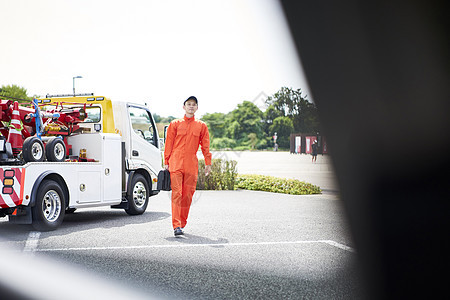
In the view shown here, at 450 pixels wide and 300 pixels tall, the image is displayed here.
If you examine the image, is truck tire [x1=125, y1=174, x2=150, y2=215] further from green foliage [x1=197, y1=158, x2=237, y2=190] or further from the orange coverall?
green foliage [x1=197, y1=158, x2=237, y2=190]

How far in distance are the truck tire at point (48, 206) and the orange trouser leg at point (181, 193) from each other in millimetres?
2026

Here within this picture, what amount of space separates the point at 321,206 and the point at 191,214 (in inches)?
139

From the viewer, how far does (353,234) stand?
8.30 m

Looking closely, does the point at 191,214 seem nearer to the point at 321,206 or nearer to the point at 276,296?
the point at 321,206

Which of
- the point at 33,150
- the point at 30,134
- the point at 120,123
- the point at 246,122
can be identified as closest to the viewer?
the point at 33,150

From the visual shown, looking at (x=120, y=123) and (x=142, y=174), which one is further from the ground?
(x=120, y=123)

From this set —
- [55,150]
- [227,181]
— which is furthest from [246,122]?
[55,150]

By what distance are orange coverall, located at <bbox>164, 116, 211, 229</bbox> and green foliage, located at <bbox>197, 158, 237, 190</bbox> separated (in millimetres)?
9459

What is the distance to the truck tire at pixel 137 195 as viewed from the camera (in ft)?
33.4

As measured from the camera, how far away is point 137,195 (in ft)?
34.3

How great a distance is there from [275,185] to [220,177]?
6.24 ft

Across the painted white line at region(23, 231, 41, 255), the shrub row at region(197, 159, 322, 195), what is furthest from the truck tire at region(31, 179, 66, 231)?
the shrub row at region(197, 159, 322, 195)

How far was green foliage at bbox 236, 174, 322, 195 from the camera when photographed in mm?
16109

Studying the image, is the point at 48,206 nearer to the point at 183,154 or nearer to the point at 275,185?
the point at 183,154
